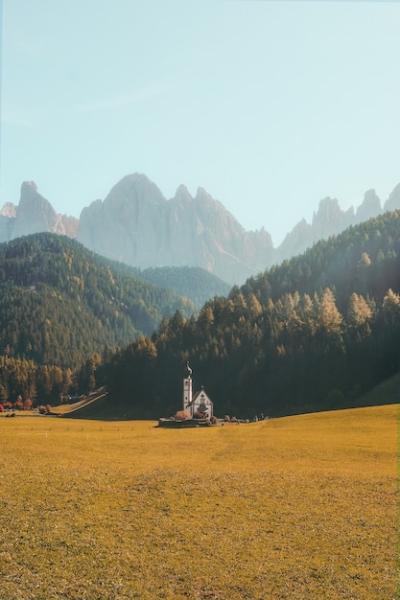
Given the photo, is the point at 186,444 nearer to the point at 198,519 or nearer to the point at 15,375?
the point at 198,519

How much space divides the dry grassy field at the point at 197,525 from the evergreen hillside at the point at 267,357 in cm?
6950

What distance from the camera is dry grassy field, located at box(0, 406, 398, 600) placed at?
21.9m

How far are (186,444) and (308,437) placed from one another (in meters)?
13.8

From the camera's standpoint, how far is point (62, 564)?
23453mm

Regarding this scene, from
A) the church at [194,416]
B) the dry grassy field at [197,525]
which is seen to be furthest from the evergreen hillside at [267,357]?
the dry grassy field at [197,525]

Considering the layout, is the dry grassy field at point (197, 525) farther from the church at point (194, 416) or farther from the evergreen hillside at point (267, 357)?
the evergreen hillside at point (267, 357)

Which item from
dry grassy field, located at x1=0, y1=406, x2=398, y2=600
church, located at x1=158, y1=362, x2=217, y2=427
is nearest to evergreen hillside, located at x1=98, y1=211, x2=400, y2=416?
church, located at x1=158, y1=362, x2=217, y2=427

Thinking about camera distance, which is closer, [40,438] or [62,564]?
Answer: [62,564]

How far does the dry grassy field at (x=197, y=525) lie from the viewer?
861 inches

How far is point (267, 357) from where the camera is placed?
132 metres

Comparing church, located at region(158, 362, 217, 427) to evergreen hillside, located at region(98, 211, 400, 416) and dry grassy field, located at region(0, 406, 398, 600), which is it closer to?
evergreen hillside, located at region(98, 211, 400, 416)

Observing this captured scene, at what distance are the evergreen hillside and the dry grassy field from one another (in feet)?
228

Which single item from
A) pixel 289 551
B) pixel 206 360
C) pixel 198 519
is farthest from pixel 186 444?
pixel 206 360

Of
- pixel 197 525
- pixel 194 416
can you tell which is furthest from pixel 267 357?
pixel 197 525
